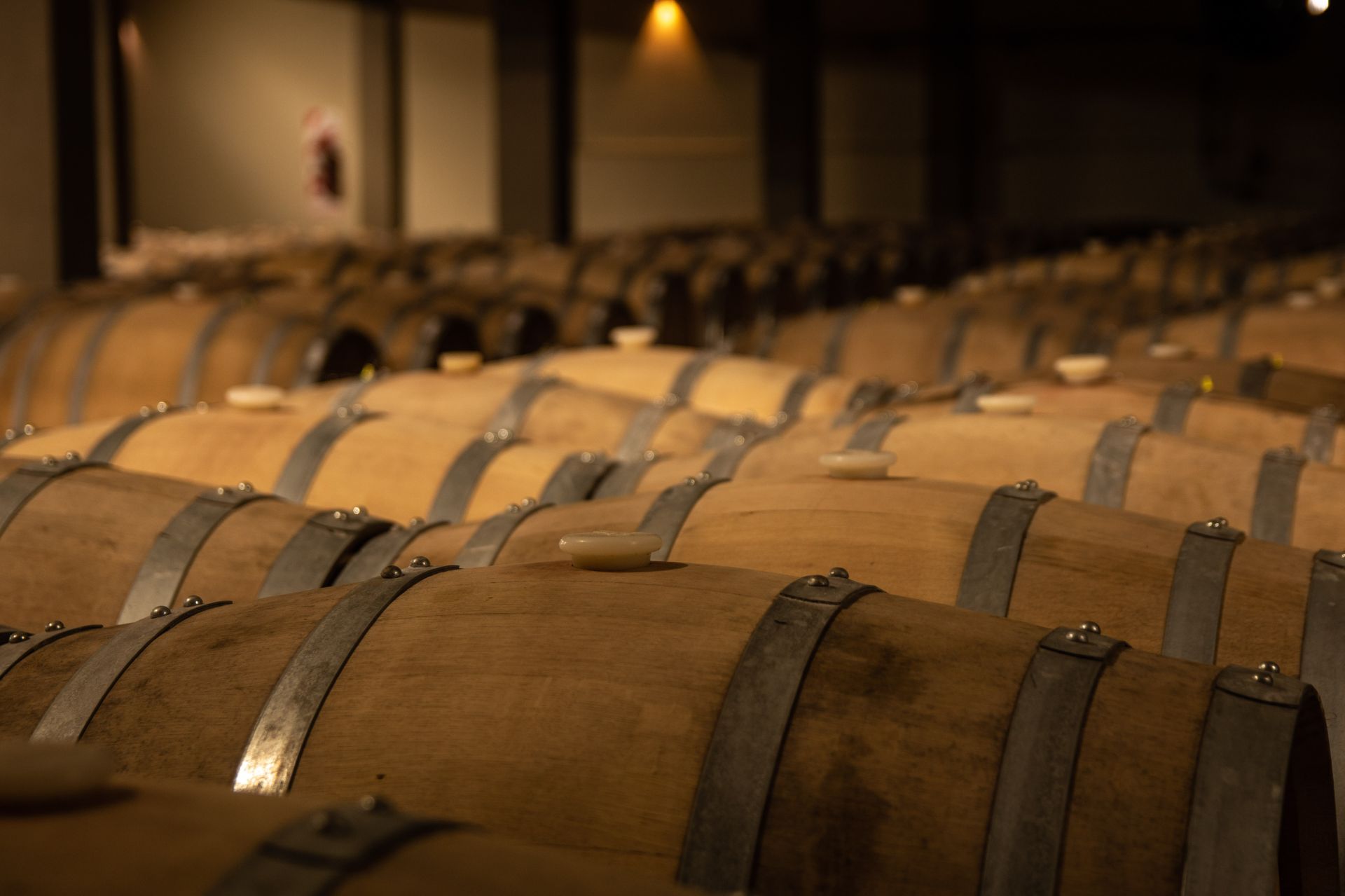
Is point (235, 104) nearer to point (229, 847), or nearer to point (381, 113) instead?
point (381, 113)

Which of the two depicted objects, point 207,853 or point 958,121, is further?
point 958,121

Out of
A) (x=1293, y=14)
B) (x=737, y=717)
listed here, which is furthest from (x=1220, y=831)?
(x=1293, y=14)

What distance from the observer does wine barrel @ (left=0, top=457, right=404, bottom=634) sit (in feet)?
8.46

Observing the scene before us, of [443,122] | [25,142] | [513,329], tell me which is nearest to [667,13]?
[443,122]

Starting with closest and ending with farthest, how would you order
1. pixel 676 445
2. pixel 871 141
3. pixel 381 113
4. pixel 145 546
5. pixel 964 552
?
1. pixel 964 552
2. pixel 145 546
3. pixel 676 445
4. pixel 381 113
5. pixel 871 141

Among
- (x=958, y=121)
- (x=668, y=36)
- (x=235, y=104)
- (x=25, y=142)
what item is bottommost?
(x=25, y=142)

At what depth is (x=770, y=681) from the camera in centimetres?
161

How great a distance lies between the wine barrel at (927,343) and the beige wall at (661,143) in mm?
17252

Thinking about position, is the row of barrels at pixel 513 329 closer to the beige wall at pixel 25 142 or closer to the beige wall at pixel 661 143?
the beige wall at pixel 25 142

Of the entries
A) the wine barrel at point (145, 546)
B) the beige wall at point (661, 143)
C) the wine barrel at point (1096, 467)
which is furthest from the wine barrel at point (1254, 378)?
the beige wall at point (661, 143)

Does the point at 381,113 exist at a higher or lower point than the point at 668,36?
lower

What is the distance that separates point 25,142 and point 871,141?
20246 mm

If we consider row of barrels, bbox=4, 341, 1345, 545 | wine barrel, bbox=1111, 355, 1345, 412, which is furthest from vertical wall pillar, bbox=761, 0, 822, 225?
row of barrels, bbox=4, 341, 1345, 545

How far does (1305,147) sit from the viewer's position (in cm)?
2469
